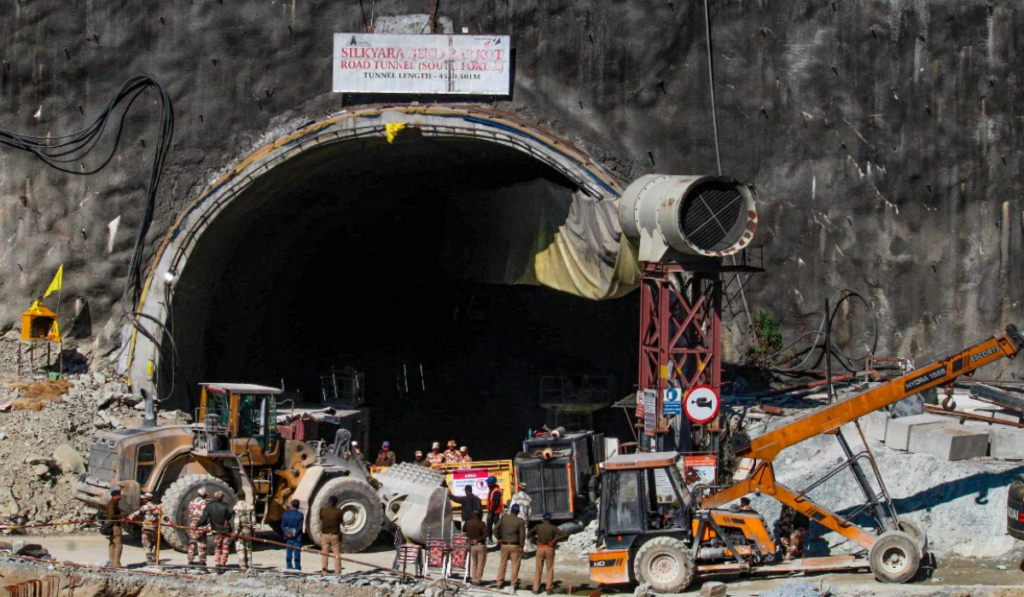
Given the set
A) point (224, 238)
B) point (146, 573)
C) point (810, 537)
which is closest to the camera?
point (146, 573)

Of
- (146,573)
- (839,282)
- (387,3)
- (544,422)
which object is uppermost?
(387,3)

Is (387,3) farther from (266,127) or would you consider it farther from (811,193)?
(811,193)

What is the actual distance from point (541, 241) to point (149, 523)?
40.5ft

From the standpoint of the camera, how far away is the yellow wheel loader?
2039 cm

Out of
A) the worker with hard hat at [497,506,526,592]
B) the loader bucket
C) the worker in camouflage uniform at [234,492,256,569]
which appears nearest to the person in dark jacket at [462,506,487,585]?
the worker with hard hat at [497,506,526,592]

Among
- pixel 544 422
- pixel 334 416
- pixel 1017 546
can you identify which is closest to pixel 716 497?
pixel 1017 546

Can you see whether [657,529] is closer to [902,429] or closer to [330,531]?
[330,531]

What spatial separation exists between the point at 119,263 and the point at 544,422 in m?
13.0

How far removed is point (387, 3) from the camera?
1125 inches

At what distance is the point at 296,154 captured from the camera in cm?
2789

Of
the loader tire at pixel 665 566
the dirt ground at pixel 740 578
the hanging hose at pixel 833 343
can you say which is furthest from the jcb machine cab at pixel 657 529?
the hanging hose at pixel 833 343

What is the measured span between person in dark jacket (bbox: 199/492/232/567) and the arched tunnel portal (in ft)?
30.6

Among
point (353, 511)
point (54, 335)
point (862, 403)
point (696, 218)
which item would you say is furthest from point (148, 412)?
point (862, 403)

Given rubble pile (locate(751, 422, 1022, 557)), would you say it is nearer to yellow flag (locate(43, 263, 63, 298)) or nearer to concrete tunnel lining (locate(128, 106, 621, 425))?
concrete tunnel lining (locate(128, 106, 621, 425))
